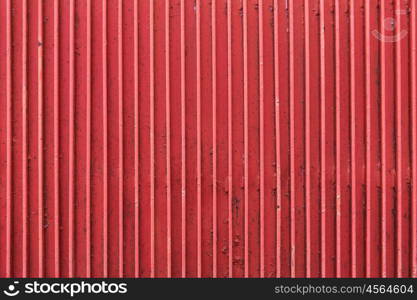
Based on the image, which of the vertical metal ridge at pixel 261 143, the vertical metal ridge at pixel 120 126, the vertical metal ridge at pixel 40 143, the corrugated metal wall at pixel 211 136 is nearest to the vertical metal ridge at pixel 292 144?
the corrugated metal wall at pixel 211 136

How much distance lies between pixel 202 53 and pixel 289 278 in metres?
1.32

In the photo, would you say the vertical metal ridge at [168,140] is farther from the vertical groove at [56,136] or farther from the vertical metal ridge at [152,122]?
the vertical groove at [56,136]

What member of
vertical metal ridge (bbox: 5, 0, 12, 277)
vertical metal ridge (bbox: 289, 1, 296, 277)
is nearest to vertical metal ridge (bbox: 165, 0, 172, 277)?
vertical metal ridge (bbox: 289, 1, 296, 277)

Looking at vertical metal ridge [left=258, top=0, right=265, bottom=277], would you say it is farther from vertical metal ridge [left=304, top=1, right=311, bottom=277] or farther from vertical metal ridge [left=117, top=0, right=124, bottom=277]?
vertical metal ridge [left=117, top=0, right=124, bottom=277]

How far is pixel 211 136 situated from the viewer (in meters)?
2.67

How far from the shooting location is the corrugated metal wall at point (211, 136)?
8.71ft

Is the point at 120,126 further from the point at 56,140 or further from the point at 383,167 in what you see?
the point at 383,167

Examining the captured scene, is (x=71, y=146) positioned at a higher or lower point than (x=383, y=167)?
higher

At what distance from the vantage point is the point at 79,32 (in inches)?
105

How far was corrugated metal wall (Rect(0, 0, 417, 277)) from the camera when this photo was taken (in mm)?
2656


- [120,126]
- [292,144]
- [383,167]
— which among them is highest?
[120,126]

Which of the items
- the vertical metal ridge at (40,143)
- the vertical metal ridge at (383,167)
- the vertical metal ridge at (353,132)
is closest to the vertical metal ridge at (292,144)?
the vertical metal ridge at (353,132)

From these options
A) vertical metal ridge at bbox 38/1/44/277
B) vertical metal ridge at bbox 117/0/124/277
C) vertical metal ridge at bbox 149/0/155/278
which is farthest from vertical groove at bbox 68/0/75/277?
vertical metal ridge at bbox 149/0/155/278

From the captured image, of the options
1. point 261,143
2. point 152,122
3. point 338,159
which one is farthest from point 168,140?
point 338,159
